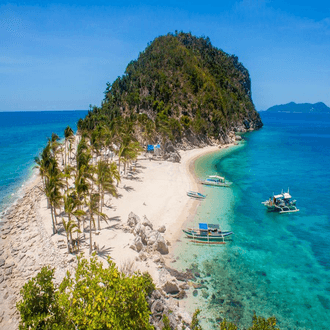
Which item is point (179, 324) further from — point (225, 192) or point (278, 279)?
point (225, 192)

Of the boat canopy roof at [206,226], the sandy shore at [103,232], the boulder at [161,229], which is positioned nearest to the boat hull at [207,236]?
the boat canopy roof at [206,226]

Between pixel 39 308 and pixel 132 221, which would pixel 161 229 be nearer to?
pixel 132 221

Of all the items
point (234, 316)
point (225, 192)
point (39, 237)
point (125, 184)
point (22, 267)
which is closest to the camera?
point (234, 316)

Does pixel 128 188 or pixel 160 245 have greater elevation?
pixel 128 188

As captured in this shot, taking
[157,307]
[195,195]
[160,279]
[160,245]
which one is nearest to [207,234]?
[160,245]

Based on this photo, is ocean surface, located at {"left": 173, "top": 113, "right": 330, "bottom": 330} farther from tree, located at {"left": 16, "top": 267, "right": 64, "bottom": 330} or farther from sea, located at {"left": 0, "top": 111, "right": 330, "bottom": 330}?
tree, located at {"left": 16, "top": 267, "right": 64, "bottom": 330}

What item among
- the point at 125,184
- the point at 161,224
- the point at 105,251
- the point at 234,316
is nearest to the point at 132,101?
the point at 125,184
